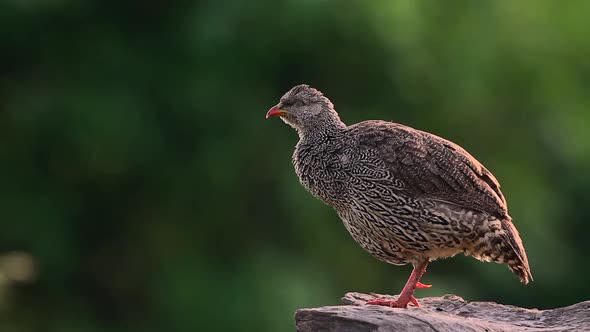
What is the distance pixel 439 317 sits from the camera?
28.8ft

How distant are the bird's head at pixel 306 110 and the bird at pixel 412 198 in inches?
11.7

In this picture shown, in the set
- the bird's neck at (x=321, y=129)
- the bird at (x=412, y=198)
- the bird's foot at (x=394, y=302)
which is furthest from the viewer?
the bird's neck at (x=321, y=129)

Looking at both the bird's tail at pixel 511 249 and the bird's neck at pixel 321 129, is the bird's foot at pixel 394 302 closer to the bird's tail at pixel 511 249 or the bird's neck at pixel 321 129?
the bird's tail at pixel 511 249

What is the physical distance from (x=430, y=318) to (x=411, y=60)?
8320mm

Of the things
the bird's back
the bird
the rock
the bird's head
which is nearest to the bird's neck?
the bird's head

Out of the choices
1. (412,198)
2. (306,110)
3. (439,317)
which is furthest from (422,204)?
(306,110)

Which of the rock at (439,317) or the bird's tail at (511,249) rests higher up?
the bird's tail at (511,249)

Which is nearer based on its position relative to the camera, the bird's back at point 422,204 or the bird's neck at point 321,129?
the bird's back at point 422,204

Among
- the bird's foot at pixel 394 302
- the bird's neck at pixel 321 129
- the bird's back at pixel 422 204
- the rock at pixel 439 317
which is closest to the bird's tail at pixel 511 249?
the bird's back at pixel 422 204

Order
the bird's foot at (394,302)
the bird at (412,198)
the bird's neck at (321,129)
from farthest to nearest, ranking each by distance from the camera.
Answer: the bird's neck at (321,129), the bird at (412,198), the bird's foot at (394,302)

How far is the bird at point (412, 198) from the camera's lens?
946cm

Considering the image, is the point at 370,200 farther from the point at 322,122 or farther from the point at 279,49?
the point at 279,49

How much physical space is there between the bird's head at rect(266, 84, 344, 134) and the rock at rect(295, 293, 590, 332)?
128 centimetres

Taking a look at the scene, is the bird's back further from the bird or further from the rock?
the rock
